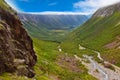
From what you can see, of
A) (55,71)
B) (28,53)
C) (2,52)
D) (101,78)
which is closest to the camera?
(2,52)

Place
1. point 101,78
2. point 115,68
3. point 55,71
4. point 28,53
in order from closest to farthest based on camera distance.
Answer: point 28,53, point 55,71, point 101,78, point 115,68

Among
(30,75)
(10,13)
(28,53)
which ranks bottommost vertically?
(30,75)

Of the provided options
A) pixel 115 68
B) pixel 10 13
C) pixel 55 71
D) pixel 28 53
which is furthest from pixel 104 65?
pixel 10 13

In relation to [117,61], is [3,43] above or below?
above

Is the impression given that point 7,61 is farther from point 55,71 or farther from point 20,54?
point 55,71

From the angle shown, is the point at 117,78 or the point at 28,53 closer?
the point at 28,53

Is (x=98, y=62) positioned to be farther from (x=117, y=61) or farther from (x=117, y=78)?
(x=117, y=78)
